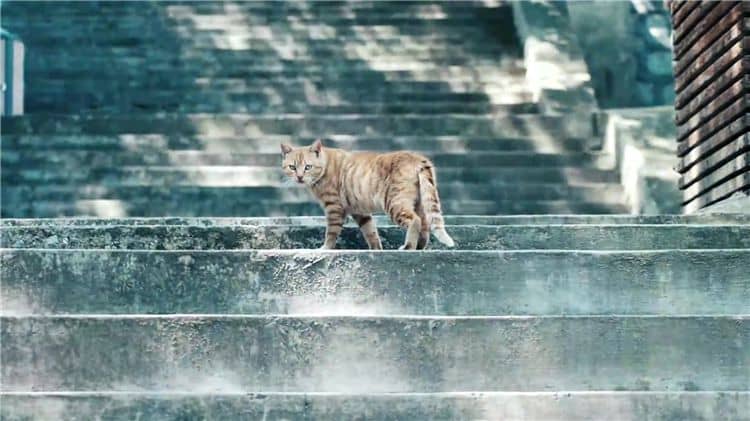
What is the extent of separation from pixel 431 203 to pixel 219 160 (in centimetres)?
571

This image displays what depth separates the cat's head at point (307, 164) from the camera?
8.59 metres

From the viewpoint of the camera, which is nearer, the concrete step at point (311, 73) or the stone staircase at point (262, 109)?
the stone staircase at point (262, 109)

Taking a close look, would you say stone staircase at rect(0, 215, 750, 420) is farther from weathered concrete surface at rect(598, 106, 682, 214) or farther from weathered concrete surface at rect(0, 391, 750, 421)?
weathered concrete surface at rect(598, 106, 682, 214)

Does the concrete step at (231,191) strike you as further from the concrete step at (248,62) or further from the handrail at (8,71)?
the concrete step at (248,62)

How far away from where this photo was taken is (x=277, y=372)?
664 centimetres

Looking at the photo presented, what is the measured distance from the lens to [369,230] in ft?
27.7

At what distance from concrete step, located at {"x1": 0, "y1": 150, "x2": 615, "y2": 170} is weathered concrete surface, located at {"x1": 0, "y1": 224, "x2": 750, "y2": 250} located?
193 inches

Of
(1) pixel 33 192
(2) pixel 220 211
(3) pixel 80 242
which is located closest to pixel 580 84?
(2) pixel 220 211

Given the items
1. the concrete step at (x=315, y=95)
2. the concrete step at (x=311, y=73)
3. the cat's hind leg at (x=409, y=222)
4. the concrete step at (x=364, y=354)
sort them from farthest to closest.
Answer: the concrete step at (x=311, y=73) → the concrete step at (x=315, y=95) → the cat's hind leg at (x=409, y=222) → the concrete step at (x=364, y=354)

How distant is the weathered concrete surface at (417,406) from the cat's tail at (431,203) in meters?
1.67

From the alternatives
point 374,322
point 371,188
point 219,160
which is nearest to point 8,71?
point 219,160

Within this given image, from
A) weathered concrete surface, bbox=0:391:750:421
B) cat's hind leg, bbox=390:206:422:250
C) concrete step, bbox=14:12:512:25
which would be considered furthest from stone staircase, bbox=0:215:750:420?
concrete step, bbox=14:12:512:25

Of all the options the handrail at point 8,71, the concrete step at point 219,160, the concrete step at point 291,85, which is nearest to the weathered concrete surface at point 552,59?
the concrete step at point 291,85

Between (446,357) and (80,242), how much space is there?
8.55ft
